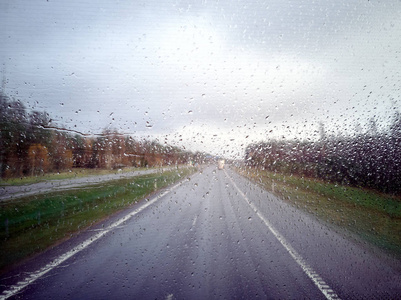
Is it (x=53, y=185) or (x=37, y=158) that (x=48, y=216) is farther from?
(x=37, y=158)

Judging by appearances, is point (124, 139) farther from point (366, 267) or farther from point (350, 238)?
point (350, 238)

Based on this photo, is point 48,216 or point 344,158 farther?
point 48,216

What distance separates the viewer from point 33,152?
25.6 ft

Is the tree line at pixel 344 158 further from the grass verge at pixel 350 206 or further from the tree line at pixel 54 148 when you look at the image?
the tree line at pixel 54 148

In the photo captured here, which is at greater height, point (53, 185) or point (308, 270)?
point (53, 185)

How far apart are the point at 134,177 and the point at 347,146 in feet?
20.0

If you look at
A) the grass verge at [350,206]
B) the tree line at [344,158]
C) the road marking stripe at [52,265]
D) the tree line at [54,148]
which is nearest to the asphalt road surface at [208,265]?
the road marking stripe at [52,265]

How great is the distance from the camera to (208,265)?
17.0 feet

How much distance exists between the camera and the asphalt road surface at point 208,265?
4078mm

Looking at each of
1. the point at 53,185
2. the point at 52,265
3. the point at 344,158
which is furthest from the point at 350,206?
the point at 53,185

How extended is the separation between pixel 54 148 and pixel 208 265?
15.3ft

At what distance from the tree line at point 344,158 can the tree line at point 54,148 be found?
7.34 ft

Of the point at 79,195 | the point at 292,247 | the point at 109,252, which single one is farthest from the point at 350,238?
the point at 79,195

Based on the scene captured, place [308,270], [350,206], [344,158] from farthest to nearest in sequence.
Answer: [350,206]
[344,158]
[308,270]
